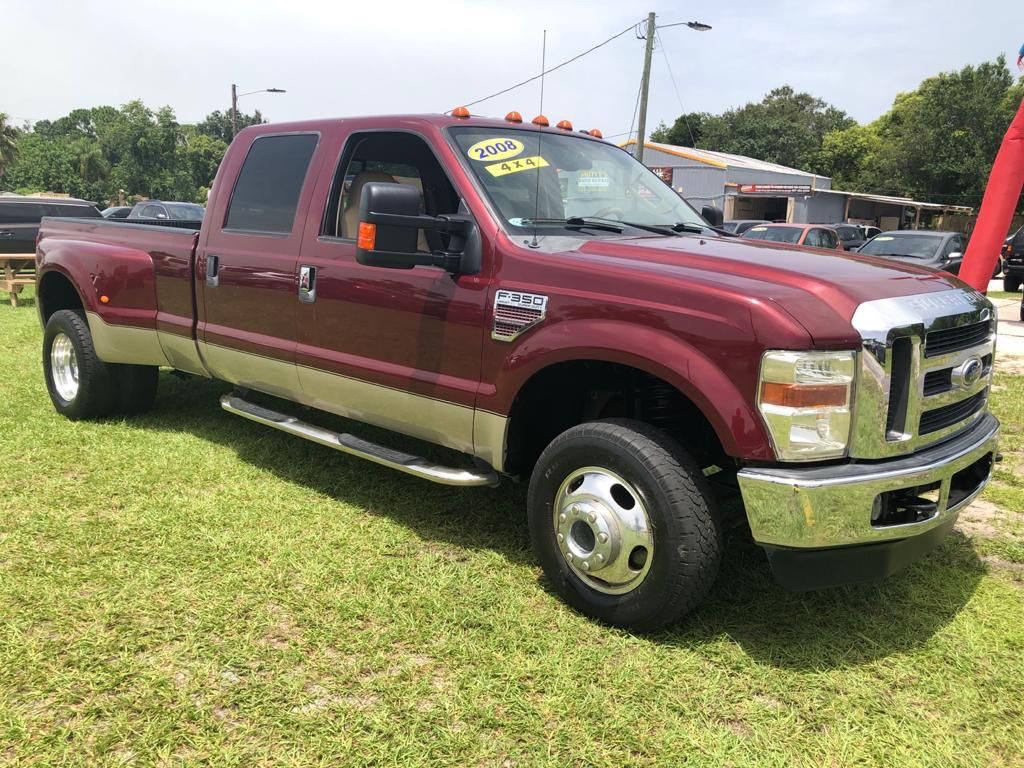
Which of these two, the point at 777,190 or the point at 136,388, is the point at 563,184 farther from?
the point at 777,190

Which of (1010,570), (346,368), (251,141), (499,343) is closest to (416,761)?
(499,343)

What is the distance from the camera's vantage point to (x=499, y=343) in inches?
125

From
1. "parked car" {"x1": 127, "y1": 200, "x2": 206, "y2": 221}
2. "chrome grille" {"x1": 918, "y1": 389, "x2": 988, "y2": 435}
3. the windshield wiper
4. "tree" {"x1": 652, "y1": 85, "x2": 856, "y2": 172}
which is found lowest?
"chrome grille" {"x1": 918, "y1": 389, "x2": 988, "y2": 435}

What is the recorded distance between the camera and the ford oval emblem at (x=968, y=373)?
2.83 m

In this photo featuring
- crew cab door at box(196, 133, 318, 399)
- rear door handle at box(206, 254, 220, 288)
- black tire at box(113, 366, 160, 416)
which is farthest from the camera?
black tire at box(113, 366, 160, 416)

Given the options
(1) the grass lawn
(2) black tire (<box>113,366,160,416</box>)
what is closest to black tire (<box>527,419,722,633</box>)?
(1) the grass lawn

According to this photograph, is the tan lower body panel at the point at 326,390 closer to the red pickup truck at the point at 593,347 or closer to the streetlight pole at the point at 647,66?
the red pickup truck at the point at 593,347

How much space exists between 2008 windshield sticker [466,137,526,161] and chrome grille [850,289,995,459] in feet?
5.87

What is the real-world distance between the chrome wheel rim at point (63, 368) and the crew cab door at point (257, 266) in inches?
55.5

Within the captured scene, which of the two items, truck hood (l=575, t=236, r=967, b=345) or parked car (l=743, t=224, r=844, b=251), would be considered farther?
parked car (l=743, t=224, r=844, b=251)

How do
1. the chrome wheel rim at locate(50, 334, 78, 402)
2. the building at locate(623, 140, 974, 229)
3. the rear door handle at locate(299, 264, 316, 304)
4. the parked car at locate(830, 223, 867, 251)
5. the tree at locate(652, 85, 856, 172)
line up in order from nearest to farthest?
the rear door handle at locate(299, 264, 316, 304), the chrome wheel rim at locate(50, 334, 78, 402), the parked car at locate(830, 223, 867, 251), the building at locate(623, 140, 974, 229), the tree at locate(652, 85, 856, 172)

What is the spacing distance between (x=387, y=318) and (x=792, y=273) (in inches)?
70.0

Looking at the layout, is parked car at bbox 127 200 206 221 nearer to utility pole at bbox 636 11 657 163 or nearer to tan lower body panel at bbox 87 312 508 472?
utility pole at bbox 636 11 657 163

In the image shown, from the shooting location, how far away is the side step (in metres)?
3.34
